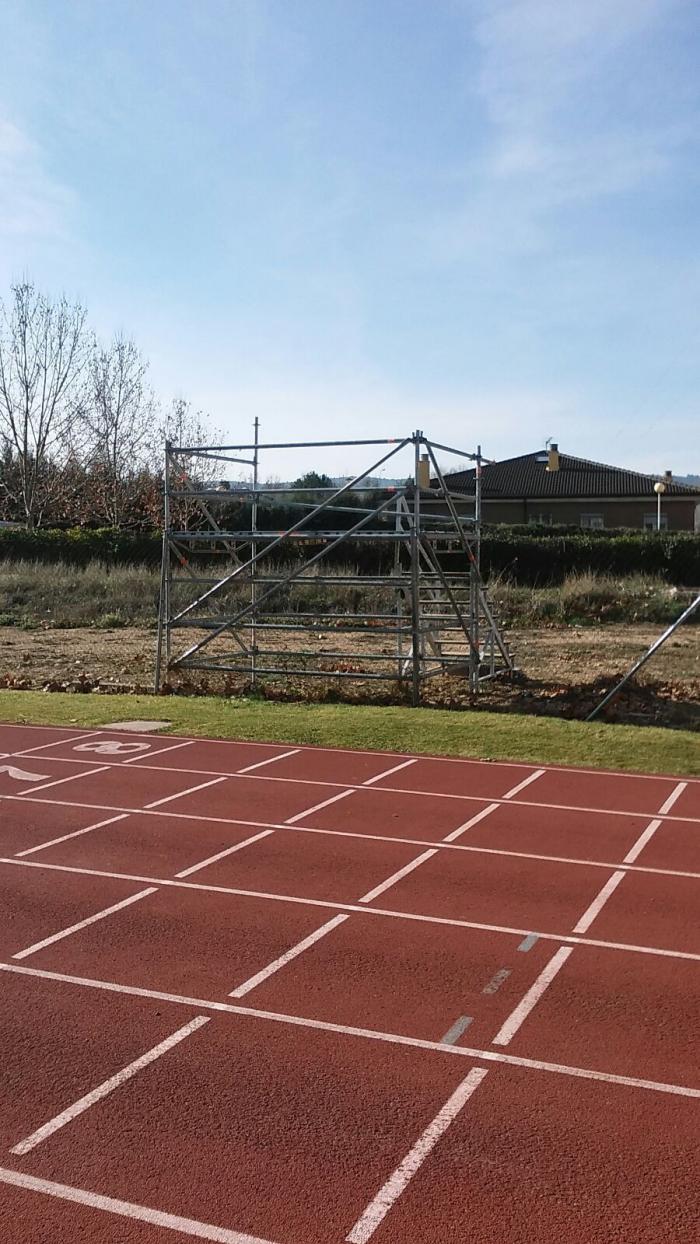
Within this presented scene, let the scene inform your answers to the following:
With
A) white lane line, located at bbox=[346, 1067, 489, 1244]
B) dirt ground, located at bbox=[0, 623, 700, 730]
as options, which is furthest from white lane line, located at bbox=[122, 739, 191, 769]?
white lane line, located at bbox=[346, 1067, 489, 1244]

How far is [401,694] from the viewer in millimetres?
14188

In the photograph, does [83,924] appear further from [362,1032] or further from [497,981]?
[497,981]

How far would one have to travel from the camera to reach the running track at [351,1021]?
3.50m

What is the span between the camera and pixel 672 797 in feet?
29.4

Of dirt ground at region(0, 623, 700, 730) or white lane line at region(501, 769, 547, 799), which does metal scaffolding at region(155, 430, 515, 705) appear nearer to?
dirt ground at region(0, 623, 700, 730)

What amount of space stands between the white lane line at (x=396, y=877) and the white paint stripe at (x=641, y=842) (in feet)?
4.26

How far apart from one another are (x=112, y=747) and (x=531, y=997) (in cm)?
714

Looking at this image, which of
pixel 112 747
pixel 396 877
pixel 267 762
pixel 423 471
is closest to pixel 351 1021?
pixel 396 877

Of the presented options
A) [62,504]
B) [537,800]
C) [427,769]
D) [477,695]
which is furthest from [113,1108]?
[62,504]

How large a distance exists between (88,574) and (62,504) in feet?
41.8

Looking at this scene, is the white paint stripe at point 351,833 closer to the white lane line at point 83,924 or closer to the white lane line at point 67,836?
the white lane line at point 67,836

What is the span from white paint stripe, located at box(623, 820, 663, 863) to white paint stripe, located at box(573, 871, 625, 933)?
1.17ft

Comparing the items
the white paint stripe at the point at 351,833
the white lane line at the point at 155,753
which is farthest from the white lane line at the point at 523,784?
the white lane line at the point at 155,753

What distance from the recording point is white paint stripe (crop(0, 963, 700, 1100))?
4.26 metres
